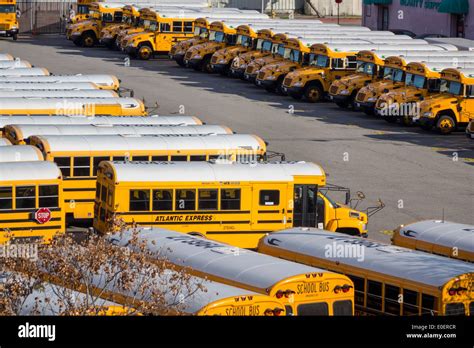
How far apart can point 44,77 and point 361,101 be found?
12928 millimetres

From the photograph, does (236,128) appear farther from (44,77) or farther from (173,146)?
(173,146)

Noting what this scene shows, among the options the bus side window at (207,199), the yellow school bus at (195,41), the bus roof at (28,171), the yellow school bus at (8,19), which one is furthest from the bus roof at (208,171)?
the yellow school bus at (8,19)

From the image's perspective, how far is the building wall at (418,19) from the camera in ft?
227

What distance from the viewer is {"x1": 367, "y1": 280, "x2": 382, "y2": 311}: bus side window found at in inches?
781

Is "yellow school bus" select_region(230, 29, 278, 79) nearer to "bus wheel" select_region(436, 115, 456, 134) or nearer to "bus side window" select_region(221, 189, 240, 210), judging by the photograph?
Answer: "bus wheel" select_region(436, 115, 456, 134)

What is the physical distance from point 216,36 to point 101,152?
33.5m

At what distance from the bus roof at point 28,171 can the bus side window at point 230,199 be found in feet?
12.0

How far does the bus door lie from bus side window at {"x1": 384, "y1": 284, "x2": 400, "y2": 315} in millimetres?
8026

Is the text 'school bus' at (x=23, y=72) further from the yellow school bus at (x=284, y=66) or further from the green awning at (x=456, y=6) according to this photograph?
the green awning at (x=456, y=6)

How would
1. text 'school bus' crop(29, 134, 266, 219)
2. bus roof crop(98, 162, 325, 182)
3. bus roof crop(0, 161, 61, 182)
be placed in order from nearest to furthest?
bus roof crop(0, 161, 61, 182)
bus roof crop(98, 162, 325, 182)
text 'school bus' crop(29, 134, 266, 219)

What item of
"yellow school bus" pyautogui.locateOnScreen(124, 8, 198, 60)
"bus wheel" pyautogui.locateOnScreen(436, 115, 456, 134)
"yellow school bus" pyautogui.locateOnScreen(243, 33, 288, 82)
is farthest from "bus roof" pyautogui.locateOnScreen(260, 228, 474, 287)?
"yellow school bus" pyautogui.locateOnScreen(124, 8, 198, 60)

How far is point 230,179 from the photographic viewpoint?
26969 mm

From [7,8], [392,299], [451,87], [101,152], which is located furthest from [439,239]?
[7,8]
